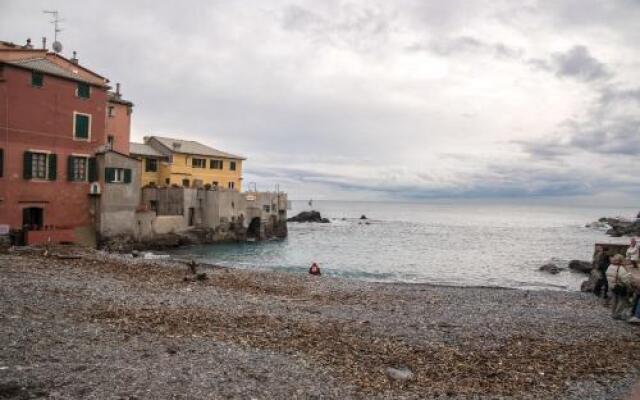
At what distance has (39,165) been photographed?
35.4m

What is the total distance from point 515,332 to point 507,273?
30612mm

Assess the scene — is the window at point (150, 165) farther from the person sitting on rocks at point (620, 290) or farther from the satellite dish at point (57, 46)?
the person sitting on rocks at point (620, 290)

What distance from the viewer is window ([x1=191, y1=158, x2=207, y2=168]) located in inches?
2522

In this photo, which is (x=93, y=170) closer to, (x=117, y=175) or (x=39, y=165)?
(x=117, y=175)

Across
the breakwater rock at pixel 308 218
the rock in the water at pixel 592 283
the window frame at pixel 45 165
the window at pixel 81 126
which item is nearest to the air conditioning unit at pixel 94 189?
the window at pixel 81 126

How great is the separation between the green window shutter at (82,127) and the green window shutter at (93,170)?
1915 millimetres

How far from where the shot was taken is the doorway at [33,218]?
3419 centimetres

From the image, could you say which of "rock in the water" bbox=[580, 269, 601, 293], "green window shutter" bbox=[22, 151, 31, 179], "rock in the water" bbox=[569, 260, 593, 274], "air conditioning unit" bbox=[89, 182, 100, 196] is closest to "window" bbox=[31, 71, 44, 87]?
"green window shutter" bbox=[22, 151, 31, 179]

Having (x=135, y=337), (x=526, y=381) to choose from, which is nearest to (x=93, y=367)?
(x=135, y=337)

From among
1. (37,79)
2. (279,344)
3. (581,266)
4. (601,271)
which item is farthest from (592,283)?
(37,79)

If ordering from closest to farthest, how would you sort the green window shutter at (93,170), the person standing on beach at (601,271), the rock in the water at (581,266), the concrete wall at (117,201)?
the person standing on beach at (601,271)
the green window shutter at (93,170)
the concrete wall at (117,201)
the rock in the water at (581,266)

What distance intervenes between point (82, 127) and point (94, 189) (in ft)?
16.3

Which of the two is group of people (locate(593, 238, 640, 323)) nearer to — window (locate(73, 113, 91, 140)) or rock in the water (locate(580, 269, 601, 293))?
rock in the water (locate(580, 269, 601, 293))

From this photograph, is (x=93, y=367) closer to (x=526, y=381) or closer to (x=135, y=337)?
(x=135, y=337)
